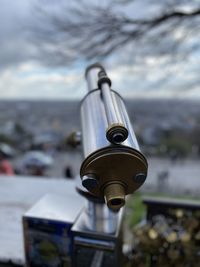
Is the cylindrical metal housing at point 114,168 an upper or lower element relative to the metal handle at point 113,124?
lower

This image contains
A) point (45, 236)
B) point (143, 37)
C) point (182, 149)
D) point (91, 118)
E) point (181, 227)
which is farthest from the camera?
point (182, 149)

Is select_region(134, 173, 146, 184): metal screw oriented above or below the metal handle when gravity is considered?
below

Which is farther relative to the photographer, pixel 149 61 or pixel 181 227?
pixel 149 61

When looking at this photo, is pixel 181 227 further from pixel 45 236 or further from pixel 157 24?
pixel 157 24

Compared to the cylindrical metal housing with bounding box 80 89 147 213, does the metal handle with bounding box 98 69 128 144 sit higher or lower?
higher

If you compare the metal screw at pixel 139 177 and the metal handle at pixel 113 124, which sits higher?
the metal handle at pixel 113 124

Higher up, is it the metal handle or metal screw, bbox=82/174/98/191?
the metal handle

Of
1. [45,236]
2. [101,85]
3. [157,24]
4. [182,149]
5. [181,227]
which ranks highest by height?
[157,24]

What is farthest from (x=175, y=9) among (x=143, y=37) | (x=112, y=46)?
(x=112, y=46)

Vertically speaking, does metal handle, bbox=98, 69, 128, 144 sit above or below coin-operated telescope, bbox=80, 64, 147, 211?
above

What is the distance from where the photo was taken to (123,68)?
243 centimetres

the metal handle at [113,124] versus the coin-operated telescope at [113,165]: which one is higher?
the metal handle at [113,124]

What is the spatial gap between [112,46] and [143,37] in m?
0.28

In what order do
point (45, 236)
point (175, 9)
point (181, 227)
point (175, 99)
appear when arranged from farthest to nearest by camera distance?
point (175, 99) < point (175, 9) < point (181, 227) < point (45, 236)
